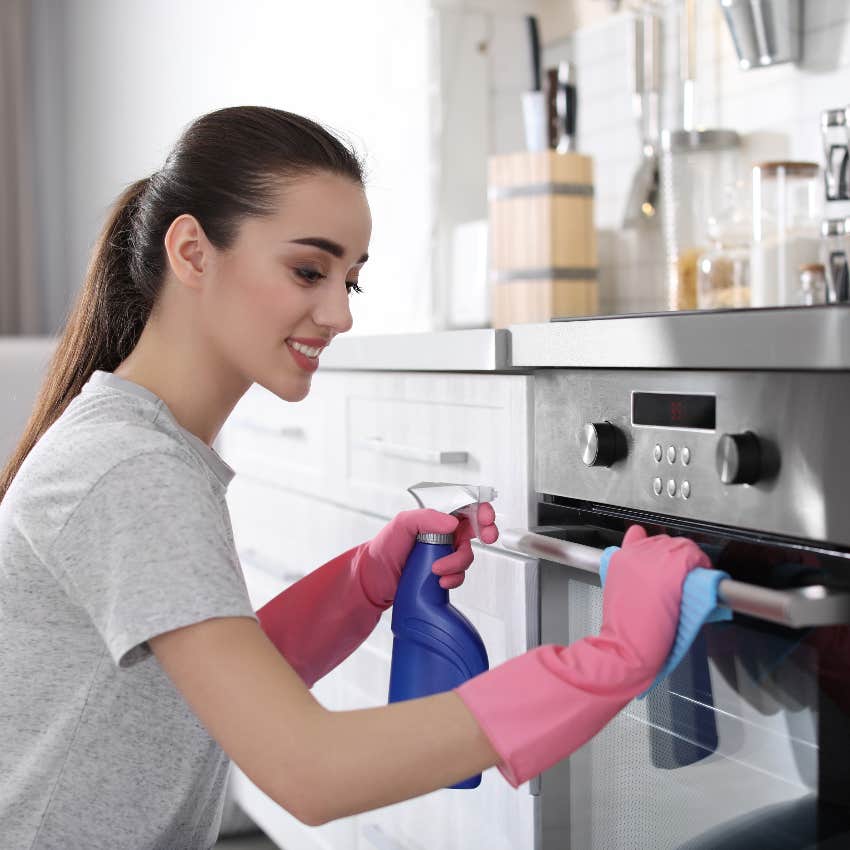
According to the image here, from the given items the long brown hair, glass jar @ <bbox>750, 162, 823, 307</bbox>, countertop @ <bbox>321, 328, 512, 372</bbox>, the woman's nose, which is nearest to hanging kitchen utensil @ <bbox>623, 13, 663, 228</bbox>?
glass jar @ <bbox>750, 162, 823, 307</bbox>

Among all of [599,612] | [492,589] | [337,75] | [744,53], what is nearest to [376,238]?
[337,75]

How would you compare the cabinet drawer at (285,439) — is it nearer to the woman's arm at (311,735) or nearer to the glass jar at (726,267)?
the glass jar at (726,267)

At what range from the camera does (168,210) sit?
3.66 ft

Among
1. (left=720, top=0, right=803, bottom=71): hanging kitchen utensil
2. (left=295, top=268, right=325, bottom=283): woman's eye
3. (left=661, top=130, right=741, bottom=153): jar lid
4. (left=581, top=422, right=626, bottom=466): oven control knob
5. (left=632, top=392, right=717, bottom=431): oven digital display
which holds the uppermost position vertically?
(left=720, top=0, right=803, bottom=71): hanging kitchen utensil

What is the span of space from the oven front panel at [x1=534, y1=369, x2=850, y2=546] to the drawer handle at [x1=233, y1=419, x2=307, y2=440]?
2.42ft

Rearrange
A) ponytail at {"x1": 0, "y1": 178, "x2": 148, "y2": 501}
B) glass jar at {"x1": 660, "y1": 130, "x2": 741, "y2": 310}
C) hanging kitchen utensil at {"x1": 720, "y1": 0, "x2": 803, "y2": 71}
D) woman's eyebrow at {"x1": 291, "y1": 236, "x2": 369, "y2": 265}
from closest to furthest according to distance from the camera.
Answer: woman's eyebrow at {"x1": 291, "y1": 236, "x2": 369, "y2": 265}, ponytail at {"x1": 0, "y1": 178, "x2": 148, "y2": 501}, hanging kitchen utensil at {"x1": 720, "y1": 0, "x2": 803, "y2": 71}, glass jar at {"x1": 660, "y1": 130, "x2": 741, "y2": 310}

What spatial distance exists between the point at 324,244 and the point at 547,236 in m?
1.02

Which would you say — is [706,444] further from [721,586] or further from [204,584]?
[204,584]

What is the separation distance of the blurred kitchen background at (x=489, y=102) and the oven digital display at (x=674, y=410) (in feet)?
1.83

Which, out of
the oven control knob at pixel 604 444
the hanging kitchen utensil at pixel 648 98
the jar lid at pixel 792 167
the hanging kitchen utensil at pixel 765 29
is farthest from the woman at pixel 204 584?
the hanging kitchen utensil at pixel 648 98

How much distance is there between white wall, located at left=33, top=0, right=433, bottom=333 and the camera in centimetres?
239

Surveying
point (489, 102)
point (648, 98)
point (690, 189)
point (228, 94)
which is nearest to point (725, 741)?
point (690, 189)

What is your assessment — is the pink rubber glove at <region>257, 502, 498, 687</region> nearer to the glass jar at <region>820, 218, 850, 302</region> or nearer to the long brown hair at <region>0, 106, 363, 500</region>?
the long brown hair at <region>0, 106, 363, 500</region>

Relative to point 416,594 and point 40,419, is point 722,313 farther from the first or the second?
point 40,419
